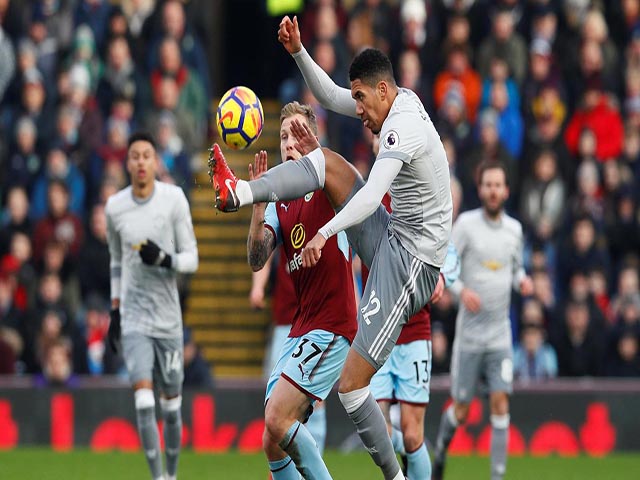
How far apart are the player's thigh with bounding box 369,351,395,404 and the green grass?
249 centimetres

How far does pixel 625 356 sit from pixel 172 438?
6984 mm

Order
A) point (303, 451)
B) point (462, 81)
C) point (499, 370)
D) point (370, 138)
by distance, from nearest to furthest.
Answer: point (303, 451) < point (499, 370) < point (370, 138) < point (462, 81)

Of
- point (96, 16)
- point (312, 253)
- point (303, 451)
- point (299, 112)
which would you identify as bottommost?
point (303, 451)

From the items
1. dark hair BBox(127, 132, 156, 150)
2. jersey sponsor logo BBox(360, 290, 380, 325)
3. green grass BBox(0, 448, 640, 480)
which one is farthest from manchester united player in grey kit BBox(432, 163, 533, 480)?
jersey sponsor logo BBox(360, 290, 380, 325)

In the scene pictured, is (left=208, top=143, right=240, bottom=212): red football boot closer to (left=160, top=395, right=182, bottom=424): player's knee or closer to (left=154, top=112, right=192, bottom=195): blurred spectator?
(left=160, top=395, right=182, bottom=424): player's knee

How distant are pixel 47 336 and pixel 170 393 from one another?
502cm

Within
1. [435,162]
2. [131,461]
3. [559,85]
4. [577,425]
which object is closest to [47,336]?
[131,461]

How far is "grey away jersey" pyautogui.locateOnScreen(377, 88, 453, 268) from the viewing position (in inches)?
392

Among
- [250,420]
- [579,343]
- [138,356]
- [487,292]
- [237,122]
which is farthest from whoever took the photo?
[579,343]

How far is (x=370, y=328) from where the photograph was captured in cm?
998

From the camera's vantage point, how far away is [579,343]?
18.1 meters

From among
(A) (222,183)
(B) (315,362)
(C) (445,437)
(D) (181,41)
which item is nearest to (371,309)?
(B) (315,362)

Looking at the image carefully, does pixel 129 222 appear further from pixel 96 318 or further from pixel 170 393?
pixel 96 318

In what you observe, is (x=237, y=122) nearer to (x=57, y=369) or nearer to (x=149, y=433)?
(x=149, y=433)
